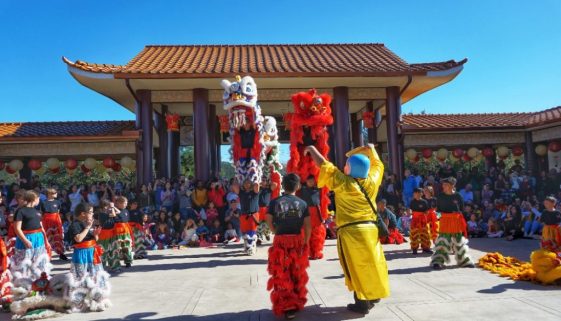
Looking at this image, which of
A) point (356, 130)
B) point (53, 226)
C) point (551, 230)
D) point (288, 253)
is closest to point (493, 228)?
point (551, 230)

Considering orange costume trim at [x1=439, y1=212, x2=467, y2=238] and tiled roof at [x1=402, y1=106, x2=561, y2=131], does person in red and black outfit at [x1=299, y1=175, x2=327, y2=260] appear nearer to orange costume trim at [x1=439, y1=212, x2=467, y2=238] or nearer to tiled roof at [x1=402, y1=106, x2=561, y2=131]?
Result: orange costume trim at [x1=439, y1=212, x2=467, y2=238]

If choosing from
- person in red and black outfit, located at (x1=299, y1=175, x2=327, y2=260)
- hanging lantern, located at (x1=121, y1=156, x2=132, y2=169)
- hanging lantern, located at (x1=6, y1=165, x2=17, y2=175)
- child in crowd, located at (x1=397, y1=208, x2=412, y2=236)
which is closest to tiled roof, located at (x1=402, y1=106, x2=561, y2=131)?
child in crowd, located at (x1=397, y1=208, x2=412, y2=236)

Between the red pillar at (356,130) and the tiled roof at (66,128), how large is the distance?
8430 millimetres

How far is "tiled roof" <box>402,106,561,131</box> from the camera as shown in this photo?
12562mm

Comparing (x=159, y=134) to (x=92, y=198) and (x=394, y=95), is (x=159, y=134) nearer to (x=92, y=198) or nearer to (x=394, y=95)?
(x=92, y=198)

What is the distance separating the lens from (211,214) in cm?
966

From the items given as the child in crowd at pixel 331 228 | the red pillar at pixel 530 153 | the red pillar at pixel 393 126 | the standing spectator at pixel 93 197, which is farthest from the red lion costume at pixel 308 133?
the red pillar at pixel 530 153

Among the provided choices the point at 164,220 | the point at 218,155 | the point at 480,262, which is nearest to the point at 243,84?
the point at 164,220

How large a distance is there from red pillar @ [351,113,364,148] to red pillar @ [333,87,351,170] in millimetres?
4230

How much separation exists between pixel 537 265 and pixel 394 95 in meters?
8.48

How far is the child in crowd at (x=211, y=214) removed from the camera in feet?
31.6

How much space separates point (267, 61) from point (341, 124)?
9.91ft

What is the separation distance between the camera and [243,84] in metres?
7.94

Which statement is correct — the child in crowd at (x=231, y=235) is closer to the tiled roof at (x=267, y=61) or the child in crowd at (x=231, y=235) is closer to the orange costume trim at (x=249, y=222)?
the orange costume trim at (x=249, y=222)
